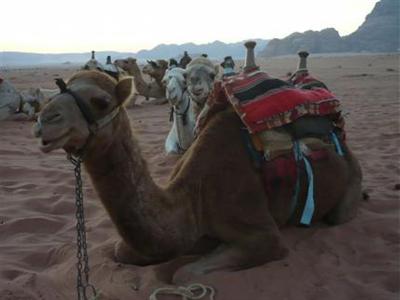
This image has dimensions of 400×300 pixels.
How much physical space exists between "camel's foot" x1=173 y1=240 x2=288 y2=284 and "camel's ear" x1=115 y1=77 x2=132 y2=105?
44.3 inches

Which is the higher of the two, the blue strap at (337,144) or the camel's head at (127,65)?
the blue strap at (337,144)

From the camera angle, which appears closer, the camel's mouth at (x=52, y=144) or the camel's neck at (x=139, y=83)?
the camel's mouth at (x=52, y=144)

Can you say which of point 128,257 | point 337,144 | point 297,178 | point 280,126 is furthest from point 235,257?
point 337,144

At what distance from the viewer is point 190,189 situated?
3.37 m

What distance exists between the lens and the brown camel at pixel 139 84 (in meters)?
15.0

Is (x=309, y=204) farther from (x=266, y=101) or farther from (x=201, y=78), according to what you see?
(x=201, y=78)

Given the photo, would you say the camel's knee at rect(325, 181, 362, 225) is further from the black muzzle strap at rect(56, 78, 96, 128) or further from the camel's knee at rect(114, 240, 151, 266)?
the black muzzle strap at rect(56, 78, 96, 128)

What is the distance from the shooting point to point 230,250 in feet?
11.0

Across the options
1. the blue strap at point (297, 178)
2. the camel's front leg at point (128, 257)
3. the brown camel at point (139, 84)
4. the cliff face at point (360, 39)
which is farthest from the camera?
the cliff face at point (360, 39)

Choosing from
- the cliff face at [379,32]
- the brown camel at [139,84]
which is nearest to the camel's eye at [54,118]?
the brown camel at [139,84]

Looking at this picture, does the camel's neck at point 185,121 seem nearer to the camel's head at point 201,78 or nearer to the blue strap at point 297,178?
the camel's head at point 201,78

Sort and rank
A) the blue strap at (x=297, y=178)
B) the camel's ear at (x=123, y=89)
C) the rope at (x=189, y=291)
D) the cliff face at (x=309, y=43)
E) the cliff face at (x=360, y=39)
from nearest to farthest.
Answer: the camel's ear at (x=123, y=89) < the rope at (x=189, y=291) < the blue strap at (x=297, y=178) < the cliff face at (x=360, y=39) < the cliff face at (x=309, y=43)

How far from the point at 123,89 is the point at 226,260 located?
1226mm

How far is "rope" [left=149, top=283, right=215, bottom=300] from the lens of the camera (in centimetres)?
305
